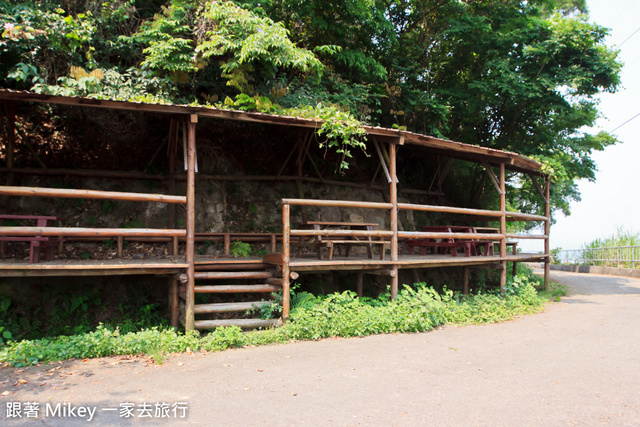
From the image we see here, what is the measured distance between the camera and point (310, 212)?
12930 mm

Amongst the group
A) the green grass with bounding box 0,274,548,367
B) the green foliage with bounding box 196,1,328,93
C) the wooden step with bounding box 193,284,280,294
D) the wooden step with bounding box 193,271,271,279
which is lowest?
A: the green grass with bounding box 0,274,548,367

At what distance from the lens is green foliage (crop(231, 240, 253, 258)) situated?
11.0 metres

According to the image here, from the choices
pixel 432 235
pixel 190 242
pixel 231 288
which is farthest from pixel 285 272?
pixel 432 235

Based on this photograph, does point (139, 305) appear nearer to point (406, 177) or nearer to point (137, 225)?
point (137, 225)

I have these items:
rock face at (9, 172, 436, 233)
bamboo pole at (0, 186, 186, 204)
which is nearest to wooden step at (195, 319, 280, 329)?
bamboo pole at (0, 186, 186, 204)

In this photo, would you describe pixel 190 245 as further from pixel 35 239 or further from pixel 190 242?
pixel 35 239

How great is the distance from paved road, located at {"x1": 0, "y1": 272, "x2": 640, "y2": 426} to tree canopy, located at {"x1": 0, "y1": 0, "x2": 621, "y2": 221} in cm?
408

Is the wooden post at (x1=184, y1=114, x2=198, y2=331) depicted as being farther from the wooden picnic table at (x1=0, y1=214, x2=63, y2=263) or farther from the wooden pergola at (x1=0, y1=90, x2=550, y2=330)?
the wooden picnic table at (x1=0, y1=214, x2=63, y2=263)

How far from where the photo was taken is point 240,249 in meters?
11.0

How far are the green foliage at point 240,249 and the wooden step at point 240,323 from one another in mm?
3385

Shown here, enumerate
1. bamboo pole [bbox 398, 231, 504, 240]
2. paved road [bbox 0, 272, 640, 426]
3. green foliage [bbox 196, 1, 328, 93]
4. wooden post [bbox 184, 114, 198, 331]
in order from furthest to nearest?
green foliage [bbox 196, 1, 328, 93], bamboo pole [bbox 398, 231, 504, 240], wooden post [bbox 184, 114, 198, 331], paved road [bbox 0, 272, 640, 426]

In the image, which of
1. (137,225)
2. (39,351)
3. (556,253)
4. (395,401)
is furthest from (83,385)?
(556,253)

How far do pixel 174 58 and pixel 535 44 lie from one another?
Result: 10327 mm

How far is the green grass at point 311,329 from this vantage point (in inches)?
247
